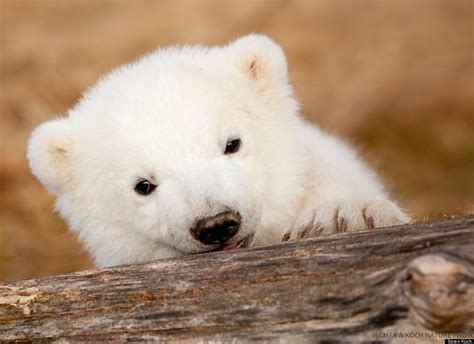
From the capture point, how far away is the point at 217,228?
3.54 meters

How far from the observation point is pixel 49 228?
10.2m

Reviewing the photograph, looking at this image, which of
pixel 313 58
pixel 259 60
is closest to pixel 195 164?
pixel 259 60

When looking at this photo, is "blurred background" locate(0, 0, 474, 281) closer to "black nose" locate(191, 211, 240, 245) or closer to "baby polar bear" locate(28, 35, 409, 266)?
"baby polar bear" locate(28, 35, 409, 266)

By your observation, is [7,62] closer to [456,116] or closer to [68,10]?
[68,10]

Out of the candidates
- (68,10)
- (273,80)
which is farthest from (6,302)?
(68,10)

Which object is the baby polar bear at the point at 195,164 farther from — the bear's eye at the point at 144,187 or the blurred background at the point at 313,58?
the blurred background at the point at 313,58

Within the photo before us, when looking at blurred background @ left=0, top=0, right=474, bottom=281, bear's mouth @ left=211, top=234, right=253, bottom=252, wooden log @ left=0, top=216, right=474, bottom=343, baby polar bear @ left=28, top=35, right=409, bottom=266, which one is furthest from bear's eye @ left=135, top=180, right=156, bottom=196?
blurred background @ left=0, top=0, right=474, bottom=281

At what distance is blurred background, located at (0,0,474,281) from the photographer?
10859mm

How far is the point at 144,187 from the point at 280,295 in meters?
1.39

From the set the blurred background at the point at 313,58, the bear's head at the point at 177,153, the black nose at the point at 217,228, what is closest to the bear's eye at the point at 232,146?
the bear's head at the point at 177,153

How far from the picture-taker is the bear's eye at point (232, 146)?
4.07 meters

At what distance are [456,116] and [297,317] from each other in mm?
8782

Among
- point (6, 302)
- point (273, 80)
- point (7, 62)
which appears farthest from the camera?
point (7, 62)

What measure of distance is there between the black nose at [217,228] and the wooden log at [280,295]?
1.09 feet
